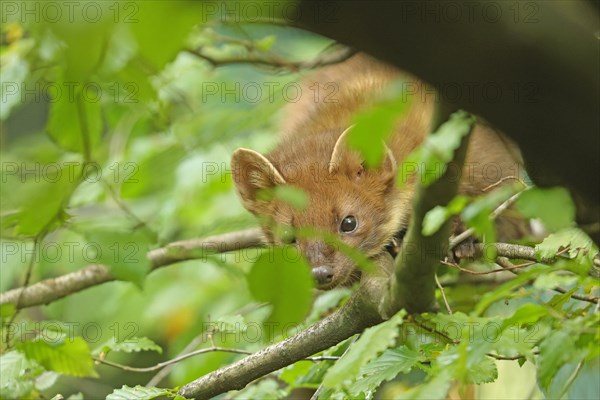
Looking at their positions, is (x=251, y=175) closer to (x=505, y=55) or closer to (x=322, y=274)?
(x=322, y=274)

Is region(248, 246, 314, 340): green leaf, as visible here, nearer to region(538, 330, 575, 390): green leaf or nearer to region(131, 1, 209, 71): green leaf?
region(131, 1, 209, 71): green leaf

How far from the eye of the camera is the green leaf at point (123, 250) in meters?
1.73

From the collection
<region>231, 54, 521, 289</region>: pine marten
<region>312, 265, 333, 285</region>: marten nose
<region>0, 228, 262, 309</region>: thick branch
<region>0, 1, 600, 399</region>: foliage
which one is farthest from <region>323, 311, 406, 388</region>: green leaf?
<region>0, 228, 262, 309</region>: thick branch

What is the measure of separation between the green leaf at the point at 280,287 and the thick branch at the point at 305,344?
3.84 ft

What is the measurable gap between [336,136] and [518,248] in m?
1.66

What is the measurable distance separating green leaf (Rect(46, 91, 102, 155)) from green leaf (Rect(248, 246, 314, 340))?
0.42 meters

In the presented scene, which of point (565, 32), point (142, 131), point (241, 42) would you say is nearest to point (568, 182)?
point (565, 32)

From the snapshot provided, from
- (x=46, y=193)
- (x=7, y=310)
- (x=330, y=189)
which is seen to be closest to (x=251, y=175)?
(x=330, y=189)

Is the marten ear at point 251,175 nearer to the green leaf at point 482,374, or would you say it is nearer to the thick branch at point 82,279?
the thick branch at point 82,279

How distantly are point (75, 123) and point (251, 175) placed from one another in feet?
7.55

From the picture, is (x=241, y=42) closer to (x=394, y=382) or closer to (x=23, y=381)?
(x=394, y=382)

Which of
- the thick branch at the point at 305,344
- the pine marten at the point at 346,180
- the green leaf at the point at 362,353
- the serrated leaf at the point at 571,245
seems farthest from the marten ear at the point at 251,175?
the green leaf at the point at 362,353

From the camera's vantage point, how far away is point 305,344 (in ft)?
8.25

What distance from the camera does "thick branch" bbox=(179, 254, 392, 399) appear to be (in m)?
2.41
